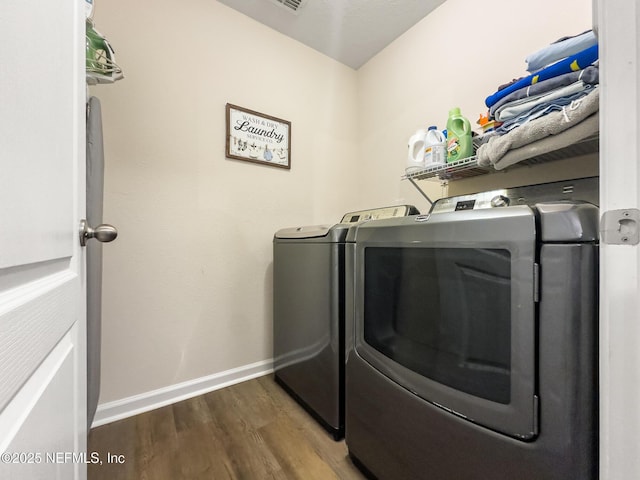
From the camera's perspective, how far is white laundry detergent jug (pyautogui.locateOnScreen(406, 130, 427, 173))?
1.48 meters

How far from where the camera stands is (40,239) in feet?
1.19

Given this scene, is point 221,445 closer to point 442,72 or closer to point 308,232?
point 308,232

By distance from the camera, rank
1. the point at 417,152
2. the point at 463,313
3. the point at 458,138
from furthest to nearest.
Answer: the point at 417,152 < the point at 458,138 < the point at 463,313

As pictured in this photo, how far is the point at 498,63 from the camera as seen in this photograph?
1333mm

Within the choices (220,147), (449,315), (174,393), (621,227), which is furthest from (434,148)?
(174,393)

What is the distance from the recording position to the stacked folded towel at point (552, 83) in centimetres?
81

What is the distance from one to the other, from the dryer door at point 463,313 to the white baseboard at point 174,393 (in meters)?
1.07

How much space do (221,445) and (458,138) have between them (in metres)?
1.80

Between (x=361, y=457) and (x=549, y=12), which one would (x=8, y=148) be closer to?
(x=361, y=457)

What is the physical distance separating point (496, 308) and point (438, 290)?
0.16m

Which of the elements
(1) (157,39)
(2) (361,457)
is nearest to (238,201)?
(1) (157,39)

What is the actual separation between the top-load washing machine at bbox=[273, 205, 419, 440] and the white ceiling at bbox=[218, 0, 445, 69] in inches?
50.2

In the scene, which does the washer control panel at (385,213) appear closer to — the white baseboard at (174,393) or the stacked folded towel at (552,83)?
the stacked folded towel at (552,83)

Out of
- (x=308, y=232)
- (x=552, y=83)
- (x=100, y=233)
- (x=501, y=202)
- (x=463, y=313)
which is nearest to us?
(x=100, y=233)
